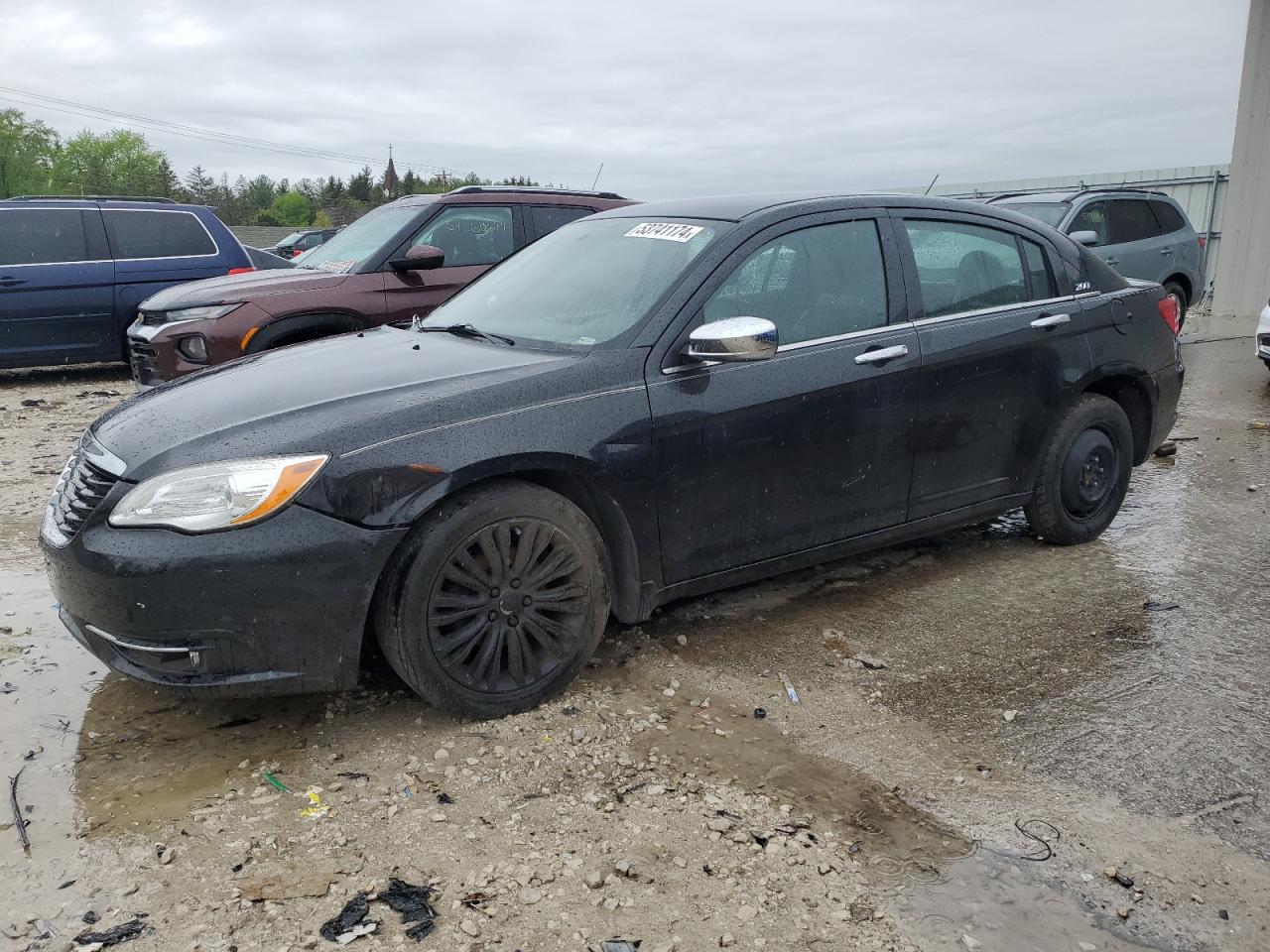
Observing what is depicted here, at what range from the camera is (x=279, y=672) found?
3037 millimetres

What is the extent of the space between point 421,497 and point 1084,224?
10.4m

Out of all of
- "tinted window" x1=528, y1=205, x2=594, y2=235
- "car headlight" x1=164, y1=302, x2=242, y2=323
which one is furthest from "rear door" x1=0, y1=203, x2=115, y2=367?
"tinted window" x1=528, y1=205, x2=594, y2=235

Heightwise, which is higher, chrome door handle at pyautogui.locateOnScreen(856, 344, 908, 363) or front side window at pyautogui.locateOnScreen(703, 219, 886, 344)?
front side window at pyautogui.locateOnScreen(703, 219, 886, 344)

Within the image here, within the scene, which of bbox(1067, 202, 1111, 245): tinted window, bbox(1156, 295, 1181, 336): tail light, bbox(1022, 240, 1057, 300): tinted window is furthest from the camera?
bbox(1067, 202, 1111, 245): tinted window

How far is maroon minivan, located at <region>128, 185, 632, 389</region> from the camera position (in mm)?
7008

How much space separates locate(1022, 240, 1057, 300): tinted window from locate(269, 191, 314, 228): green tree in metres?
98.4

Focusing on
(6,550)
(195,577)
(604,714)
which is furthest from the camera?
(6,550)

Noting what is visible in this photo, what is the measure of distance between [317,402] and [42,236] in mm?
8943

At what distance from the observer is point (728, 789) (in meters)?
3.00

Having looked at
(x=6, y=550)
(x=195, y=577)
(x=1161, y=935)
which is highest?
(x=195, y=577)

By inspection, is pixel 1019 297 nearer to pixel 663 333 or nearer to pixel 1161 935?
pixel 663 333

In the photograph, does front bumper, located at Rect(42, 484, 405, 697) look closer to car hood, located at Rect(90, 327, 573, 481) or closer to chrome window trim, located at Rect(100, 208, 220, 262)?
car hood, located at Rect(90, 327, 573, 481)

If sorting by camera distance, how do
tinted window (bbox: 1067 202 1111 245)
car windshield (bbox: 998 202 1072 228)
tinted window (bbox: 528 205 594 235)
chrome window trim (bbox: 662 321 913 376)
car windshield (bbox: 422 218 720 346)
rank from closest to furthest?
chrome window trim (bbox: 662 321 913 376), car windshield (bbox: 422 218 720 346), tinted window (bbox: 528 205 594 235), car windshield (bbox: 998 202 1072 228), tinted window (bbox: 1067 202 1111 245)

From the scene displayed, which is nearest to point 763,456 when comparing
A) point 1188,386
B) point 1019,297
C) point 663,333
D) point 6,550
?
point 663,333
